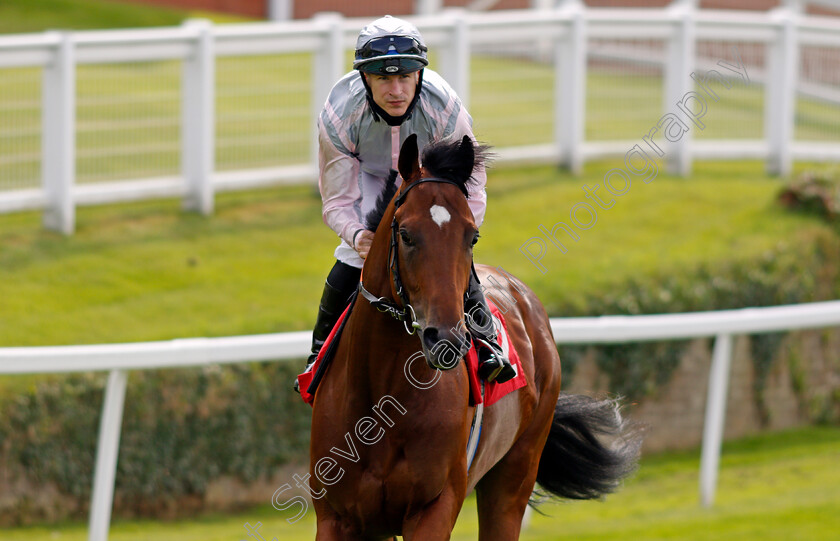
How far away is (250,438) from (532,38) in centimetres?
492

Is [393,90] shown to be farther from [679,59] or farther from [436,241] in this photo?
[679,59]

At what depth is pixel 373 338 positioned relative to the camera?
11.3 feet

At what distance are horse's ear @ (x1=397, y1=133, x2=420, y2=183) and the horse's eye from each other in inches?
7.4

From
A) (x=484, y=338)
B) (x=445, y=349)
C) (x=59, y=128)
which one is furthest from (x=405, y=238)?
(x=59, y=128)

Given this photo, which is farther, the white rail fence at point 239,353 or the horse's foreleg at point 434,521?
the white rail fence at point 239,353

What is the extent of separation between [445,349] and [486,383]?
0.88 metres

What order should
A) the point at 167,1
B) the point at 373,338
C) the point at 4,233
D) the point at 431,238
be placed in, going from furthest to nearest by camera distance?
1. the point at 167,1
2. the point at 4,233
3. the point at 373,338
4. the point at 431,238

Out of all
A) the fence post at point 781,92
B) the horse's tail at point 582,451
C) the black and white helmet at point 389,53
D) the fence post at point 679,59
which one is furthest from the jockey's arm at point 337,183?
the fence post at point 781,92

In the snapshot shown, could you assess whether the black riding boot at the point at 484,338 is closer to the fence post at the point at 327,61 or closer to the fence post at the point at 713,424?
the fence post at the point at 713,424

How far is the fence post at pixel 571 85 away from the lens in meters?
9.66

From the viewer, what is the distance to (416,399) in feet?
11.2

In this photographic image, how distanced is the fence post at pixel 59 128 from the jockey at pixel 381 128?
4133mm

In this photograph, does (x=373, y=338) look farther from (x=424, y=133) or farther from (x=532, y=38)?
(x=532, y=38)

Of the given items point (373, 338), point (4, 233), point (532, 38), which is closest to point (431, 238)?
point (373, 338)
